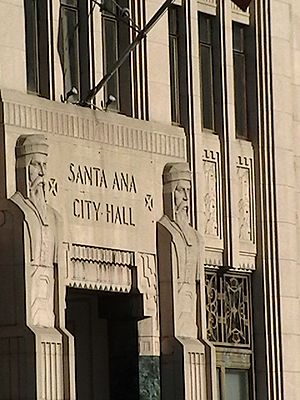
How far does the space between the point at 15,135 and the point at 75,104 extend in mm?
1958

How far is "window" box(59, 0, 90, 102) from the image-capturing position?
30656 mm

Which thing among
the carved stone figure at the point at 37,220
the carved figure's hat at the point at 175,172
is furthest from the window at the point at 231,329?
the carved stone figure at the point at 37,220

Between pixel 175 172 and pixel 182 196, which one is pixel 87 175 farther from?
pixel 182 196

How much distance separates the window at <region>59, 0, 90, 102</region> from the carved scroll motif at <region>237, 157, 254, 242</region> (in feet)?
14.0

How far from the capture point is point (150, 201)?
30656mm

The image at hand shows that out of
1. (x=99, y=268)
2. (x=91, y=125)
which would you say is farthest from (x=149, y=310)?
(x=91, y=125)

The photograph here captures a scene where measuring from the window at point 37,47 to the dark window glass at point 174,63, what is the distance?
3272 millimetres

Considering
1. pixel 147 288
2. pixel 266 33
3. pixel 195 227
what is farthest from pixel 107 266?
pixel 266 33

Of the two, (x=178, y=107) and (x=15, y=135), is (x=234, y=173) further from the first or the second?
(x=15, y=135)

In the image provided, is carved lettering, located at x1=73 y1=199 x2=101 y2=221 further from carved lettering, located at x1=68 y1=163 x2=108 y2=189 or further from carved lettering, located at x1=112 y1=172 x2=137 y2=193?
carved lettering, located at x1=112 y1=172 x2=137 y2=193

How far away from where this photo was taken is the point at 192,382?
101 ft

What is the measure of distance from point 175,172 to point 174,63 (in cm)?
282

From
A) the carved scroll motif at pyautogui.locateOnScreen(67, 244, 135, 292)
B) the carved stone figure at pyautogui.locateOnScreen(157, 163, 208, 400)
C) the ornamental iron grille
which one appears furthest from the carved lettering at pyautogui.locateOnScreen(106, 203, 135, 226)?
the ornamental iron grille

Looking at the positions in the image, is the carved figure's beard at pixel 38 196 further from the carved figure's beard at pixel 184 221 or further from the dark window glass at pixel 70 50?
the carved figure's beard at pixel 184 221
